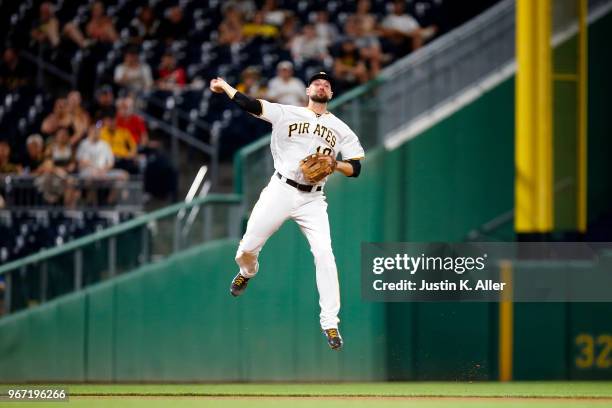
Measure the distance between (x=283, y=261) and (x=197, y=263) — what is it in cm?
79

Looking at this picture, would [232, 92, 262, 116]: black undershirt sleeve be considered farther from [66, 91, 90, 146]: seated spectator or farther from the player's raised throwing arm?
[66, 91, 90, 146]: seated spectator

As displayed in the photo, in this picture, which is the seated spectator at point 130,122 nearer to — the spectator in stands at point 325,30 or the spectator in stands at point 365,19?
the spectator in stands at point 325,30

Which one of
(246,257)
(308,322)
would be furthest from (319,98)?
(308,322)

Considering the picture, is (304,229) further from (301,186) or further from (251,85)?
(251,85)

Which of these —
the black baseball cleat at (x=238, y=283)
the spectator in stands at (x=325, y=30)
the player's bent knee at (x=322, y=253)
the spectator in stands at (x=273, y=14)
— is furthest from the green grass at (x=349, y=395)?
the spectator in stands at (x=273, y=14)

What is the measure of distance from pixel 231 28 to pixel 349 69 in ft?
6.42

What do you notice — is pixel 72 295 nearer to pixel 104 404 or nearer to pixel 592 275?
pixel 104 404

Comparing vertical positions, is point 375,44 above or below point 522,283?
above

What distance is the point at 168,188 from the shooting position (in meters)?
12.6

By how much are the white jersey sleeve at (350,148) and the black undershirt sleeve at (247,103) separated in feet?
2.36

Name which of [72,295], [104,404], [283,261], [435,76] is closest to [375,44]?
[435,76]

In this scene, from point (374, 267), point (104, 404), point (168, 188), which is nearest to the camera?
point (104, 404)

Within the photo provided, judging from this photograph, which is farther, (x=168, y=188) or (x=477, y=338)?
(x=168, y=188)

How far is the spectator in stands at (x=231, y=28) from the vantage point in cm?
1457
